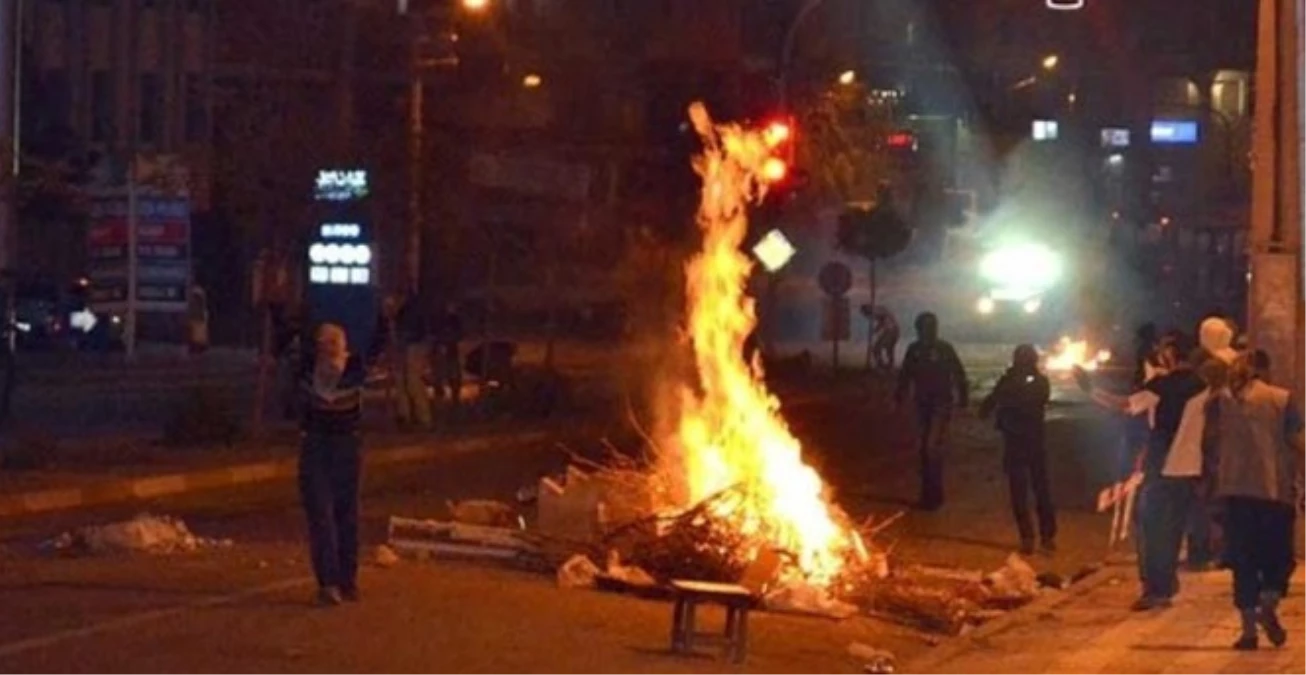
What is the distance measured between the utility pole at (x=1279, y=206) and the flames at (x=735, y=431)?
3.65 meters

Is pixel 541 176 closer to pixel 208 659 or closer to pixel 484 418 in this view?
pixel 484 418

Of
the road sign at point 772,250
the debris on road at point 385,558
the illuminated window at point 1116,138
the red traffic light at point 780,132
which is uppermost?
the illuminated window at point 1116,138

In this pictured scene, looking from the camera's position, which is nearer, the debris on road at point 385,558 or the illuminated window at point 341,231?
the debris on road at point 385,558

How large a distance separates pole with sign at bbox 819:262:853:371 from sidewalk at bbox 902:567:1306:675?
1289 inches

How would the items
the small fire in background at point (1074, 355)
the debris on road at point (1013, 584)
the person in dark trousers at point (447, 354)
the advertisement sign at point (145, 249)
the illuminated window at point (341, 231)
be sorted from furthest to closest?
the small fire in background at point (1074, 355) < the advertisement sign at point (145, 249) < the person in dark trousers at point (447, 354) < the illuminated window at point (341, 231) < the debris on road at point (1013, 584)

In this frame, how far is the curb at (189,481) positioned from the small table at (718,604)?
727 cm

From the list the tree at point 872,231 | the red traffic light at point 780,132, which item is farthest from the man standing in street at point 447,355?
the tree at point 872,231

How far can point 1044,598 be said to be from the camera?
59.8 feet

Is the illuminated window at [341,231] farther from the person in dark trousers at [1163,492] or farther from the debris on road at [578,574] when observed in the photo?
the person in dark trousers at [1163,492]

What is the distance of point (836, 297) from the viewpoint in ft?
172

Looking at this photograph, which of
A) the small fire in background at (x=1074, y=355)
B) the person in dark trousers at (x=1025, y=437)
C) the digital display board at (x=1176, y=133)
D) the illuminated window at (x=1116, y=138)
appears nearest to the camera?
the person in dark trousers at (x=1025, y=437)

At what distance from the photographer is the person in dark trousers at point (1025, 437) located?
2212 centimetres

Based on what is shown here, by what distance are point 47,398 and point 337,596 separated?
1009 inches

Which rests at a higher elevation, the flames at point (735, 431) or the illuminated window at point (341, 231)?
the illuminated window at point (341, 231)
